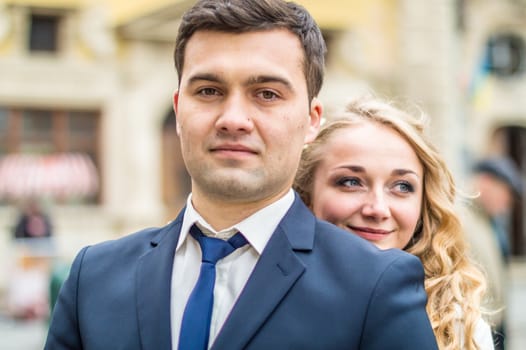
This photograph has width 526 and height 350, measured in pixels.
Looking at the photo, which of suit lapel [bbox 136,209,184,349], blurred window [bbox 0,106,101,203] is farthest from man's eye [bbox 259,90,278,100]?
blurred window [bbox 0,106,101,203]

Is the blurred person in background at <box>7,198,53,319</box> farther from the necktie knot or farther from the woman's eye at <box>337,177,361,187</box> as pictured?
the necktie knot

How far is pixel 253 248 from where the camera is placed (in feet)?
7.25

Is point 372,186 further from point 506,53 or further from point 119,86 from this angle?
point 506,53

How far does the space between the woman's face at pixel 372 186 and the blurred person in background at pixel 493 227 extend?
1.83 m

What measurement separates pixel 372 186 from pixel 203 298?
2.56 ft

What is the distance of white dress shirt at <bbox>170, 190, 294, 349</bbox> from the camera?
2160 mm

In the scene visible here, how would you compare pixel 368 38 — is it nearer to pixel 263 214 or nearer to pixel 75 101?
pixel 75 101

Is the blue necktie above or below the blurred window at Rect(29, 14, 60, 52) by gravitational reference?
below

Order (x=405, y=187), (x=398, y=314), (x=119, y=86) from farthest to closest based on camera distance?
(x=119, y=86) < (x=405, y=187) < (x=398, y=314)

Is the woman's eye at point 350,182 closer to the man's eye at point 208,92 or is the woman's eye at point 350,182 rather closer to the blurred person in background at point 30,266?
the man's eye at point 208,92

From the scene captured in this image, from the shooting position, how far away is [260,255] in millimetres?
2182

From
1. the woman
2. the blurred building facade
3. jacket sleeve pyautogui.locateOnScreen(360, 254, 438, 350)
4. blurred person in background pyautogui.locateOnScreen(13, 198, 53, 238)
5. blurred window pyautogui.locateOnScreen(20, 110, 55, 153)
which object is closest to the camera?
jacket sleeve pyautogui.locateOnScreen(360, 254, 438, 350)

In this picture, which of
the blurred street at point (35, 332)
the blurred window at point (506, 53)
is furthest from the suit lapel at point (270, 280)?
the blurred window at point (506, 53)

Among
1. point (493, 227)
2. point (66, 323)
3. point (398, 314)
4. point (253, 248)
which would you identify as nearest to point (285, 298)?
point (253, 248)
